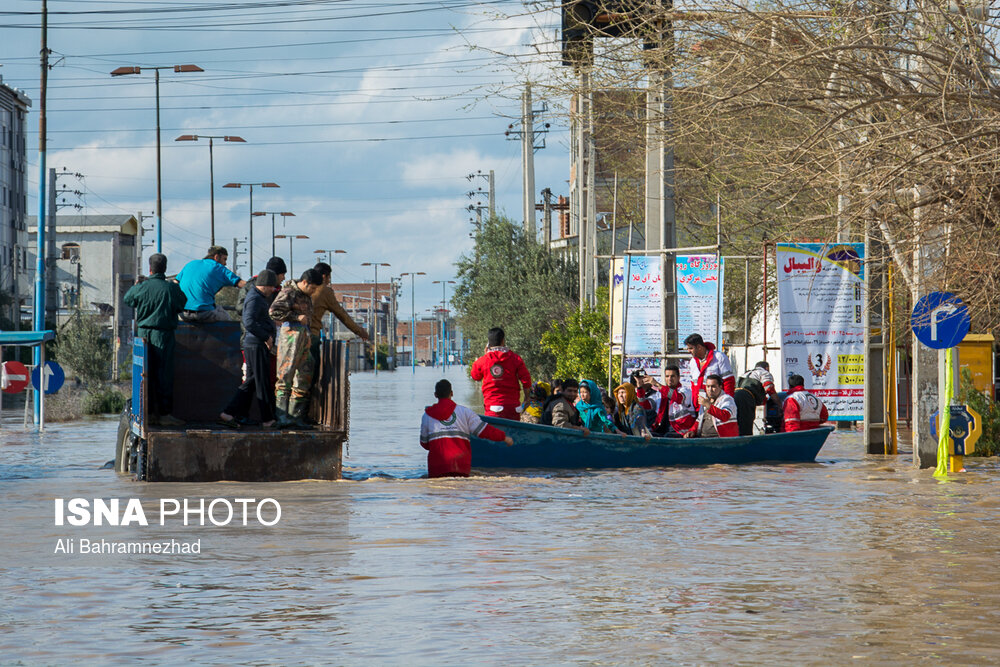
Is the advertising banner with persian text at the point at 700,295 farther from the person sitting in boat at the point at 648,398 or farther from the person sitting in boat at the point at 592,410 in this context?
the person sitting in boat at the point at 592,410

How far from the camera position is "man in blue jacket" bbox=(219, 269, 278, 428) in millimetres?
16797

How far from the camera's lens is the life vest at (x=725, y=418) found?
20.0 meters

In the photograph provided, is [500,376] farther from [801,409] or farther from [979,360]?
[979,360]

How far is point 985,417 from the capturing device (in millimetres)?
21359

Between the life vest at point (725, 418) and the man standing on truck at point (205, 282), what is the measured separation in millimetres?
6625

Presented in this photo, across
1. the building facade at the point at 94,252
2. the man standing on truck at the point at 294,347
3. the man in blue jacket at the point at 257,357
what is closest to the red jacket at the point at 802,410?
the man standing on truck at the point at 294,347

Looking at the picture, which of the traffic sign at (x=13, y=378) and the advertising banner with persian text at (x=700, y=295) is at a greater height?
the advertising banner with persian text at (x=700, y=295)

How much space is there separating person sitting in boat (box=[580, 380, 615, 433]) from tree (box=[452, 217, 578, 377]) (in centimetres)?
2915

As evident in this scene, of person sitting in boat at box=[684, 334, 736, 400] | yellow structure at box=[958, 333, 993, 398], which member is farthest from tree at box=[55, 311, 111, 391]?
yellow structure at box=[958, 333, 993, 398]

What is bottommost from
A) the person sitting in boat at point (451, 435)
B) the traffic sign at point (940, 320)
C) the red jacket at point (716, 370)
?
the person sitting in boat at point (451, 435)

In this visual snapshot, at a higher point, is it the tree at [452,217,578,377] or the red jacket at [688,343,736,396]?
the tree at [452,217,578,377]

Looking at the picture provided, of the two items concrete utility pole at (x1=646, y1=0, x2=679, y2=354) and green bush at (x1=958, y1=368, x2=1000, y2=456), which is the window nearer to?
concrete utility pole at (x1=646, y1=0, x2=679, y2=354)

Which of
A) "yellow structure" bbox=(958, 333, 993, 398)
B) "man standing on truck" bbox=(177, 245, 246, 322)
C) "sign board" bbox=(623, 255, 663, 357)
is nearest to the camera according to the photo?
"man standing on truck" bbox=(177, 245, 246, 322)

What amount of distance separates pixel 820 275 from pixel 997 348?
262 inches
